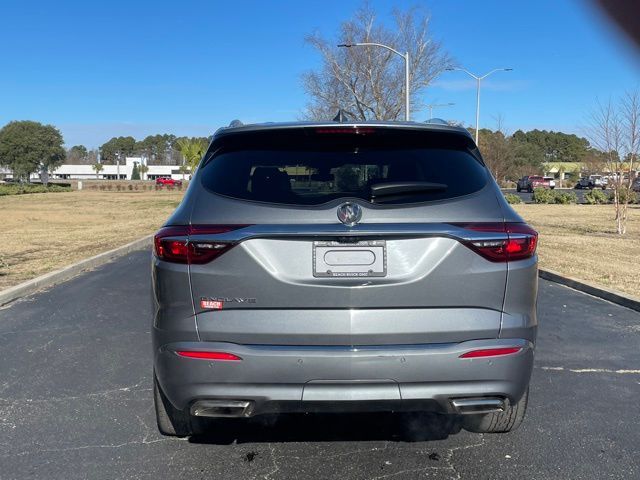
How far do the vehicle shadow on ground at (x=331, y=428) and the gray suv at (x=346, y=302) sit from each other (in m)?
0.77

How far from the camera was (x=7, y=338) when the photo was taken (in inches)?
224

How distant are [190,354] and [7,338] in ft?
12.3

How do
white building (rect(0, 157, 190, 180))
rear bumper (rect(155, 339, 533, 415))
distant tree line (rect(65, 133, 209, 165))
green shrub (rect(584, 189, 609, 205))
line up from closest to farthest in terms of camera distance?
rear bumper (rect(155, 339, 533, 415)) → green shrub (rect(584, 189, 609, 205)) → white building (rect(0, 157, 190, 180)) → distant tree line (rect(65, 133, 209, 165))

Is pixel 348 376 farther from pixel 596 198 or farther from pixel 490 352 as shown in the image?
pixel 596 198

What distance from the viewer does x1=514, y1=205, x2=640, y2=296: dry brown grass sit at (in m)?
8.86

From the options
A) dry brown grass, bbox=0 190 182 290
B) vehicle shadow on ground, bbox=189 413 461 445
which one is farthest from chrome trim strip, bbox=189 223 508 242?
dry brown grass, bbox=0 190 182 290

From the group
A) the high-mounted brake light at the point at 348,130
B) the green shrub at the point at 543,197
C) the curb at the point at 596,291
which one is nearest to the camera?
the high-mounted brake light at the point at 348,130

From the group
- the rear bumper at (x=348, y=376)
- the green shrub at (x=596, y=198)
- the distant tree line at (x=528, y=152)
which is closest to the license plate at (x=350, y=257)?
the rear bumper at (x=348, y=376)

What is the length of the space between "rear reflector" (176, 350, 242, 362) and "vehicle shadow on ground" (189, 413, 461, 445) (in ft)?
3.03

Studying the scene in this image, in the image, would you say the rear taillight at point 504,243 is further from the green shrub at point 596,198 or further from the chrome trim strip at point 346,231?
the green shrub at point 596,198

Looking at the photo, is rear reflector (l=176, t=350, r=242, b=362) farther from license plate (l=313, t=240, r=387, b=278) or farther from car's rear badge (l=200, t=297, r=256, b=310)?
license plate (l=313, t=240, r=387, b=278)

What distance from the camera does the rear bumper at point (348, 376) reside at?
8.82 feet

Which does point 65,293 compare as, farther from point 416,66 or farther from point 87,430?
point 416,66

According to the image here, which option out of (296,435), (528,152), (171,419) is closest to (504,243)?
(296,435)
